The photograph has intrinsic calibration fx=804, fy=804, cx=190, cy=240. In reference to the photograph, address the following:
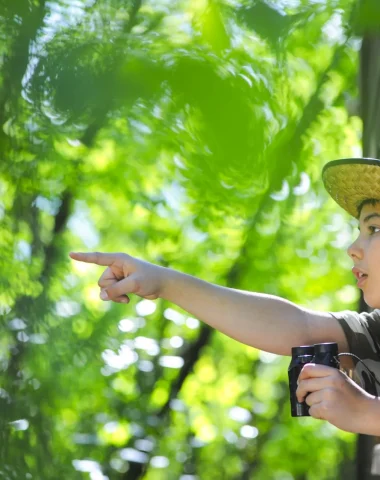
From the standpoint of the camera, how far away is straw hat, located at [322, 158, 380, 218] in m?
2.02

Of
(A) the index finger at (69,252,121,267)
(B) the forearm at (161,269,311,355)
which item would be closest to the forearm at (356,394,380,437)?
(B) the forearm at (161,269,311,355)

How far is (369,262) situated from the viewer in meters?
1.96

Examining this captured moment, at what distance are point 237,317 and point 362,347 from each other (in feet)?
1.04

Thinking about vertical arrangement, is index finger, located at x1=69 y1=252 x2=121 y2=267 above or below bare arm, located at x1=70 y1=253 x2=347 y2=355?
above

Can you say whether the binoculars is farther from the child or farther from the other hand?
the child

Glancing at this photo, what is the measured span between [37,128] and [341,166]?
6.45 feet

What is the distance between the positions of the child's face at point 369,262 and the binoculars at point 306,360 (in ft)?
1.06

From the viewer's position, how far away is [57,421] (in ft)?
16.2

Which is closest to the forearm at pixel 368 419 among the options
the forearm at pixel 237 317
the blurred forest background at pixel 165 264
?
the forearm at pixel 237 317

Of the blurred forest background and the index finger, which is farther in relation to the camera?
the blurred forest background

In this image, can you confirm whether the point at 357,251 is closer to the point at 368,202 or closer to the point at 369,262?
the point at 369,262

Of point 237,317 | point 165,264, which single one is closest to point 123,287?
point 237,317

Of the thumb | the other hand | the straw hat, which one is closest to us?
the other hand

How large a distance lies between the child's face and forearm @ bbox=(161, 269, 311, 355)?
0.58 feet
